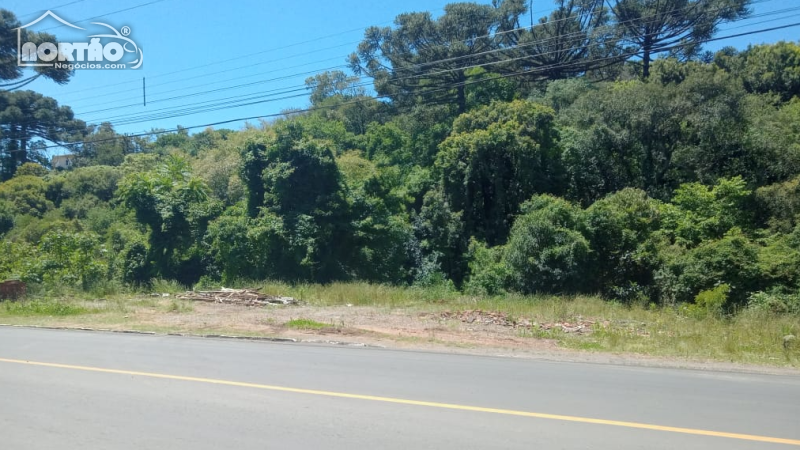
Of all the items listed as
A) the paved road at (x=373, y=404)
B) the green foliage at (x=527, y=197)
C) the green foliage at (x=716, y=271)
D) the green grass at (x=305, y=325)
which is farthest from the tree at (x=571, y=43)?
the paved road at (x=373, y=404)

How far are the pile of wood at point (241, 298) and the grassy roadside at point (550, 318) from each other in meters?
0.83

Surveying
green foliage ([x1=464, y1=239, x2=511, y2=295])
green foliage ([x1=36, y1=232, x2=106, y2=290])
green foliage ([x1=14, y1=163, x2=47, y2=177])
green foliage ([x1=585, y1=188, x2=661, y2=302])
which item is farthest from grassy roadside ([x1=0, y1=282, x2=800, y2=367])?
green foliage ([x1=14, y1=163, x2=47, y2=177])

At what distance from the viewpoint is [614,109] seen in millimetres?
33281

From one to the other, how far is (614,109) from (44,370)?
101ft

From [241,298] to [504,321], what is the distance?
399 inches

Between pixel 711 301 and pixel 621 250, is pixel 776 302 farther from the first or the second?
pixel 621 250

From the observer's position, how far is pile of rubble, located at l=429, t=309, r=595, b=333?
1567 centimetres

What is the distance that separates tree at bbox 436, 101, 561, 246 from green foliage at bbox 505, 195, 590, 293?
823 centimetres

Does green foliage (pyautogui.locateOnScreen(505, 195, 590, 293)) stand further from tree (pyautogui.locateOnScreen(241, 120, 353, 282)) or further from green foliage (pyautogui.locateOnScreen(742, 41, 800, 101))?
green foliage (pyautogui.locateOnScreen(742, 41, 800, 101))

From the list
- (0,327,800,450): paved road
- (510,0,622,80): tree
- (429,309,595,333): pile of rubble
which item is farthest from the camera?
(510,0,622,80): tree

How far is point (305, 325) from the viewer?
16.2m

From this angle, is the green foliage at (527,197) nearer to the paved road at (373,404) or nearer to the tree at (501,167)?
the tree at (501,167)

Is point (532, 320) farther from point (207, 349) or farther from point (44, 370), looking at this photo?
point (44, 370)

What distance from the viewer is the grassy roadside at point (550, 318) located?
12.7 m
